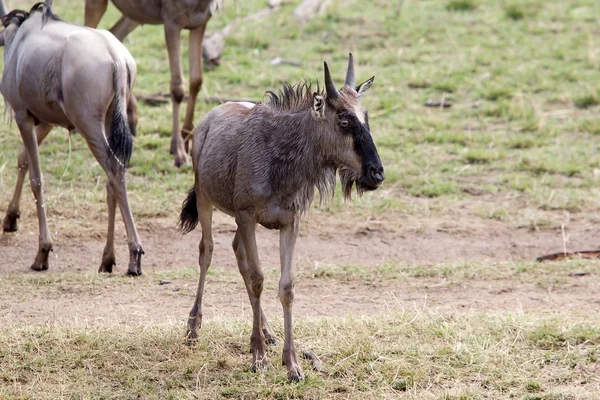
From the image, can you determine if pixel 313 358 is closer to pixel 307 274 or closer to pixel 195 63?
pixel 307 274

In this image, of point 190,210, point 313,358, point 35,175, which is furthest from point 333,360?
point 35,175

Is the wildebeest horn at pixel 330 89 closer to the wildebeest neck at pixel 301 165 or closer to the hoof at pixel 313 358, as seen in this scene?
the wildebeest neck at pixel 301 165

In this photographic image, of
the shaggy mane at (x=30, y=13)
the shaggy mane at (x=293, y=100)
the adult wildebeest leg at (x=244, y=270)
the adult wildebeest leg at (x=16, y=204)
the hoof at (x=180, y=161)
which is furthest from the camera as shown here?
the hoof at (x=180, y=161)

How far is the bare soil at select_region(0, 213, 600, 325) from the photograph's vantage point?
7695mm

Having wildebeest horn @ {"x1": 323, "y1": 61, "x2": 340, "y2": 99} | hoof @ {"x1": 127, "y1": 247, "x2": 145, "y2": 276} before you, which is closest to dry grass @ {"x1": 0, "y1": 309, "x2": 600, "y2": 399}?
hoof @ {"x1": 127, "y1": 247, "x2": 145, "y2": 276}

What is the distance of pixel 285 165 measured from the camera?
6246 millimetres

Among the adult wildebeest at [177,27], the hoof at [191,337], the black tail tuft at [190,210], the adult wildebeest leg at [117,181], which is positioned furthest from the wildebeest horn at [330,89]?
the adult wildebeest at [177,27]

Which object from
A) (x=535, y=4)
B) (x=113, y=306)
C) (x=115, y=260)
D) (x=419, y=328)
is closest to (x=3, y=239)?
(x=115, y=260)

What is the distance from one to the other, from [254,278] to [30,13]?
414 centimetres

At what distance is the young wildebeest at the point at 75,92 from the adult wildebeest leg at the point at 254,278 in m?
2.28

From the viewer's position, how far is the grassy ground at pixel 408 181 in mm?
6320

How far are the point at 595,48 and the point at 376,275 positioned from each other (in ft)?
25.6

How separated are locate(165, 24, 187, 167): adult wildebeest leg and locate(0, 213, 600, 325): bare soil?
4.56ft

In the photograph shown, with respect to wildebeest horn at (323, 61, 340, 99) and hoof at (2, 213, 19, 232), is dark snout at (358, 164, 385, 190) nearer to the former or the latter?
wildebeest horn at (323, 61, 340, 99)
